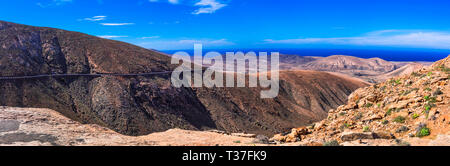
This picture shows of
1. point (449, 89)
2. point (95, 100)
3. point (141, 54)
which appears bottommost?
point (95, 100)

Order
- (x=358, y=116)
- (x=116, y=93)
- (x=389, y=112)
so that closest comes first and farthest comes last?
(x=389, y=112) < (x=358, y=116) < (x=116, y=93)

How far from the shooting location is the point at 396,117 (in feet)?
32.8

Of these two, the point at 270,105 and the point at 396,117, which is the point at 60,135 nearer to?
the point at 396,117

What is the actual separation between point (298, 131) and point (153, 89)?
24001 millimetres

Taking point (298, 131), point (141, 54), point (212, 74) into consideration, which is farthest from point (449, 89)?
point (141, 54)

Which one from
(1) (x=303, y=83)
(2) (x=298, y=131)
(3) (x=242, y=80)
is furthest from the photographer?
(1) (x=303, y=83)

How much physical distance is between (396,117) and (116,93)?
27.0m

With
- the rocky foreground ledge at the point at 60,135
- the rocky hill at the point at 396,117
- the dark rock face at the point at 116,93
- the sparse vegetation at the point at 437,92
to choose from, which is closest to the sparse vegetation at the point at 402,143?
the rocky hill at the point at 396,117

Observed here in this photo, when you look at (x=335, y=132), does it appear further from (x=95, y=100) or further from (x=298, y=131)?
(x=95, y=100)

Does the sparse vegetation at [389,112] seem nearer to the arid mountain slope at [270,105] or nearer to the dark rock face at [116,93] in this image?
the dark rock face at [116,93]

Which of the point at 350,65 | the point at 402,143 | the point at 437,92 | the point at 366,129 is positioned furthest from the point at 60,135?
the point at 350,65

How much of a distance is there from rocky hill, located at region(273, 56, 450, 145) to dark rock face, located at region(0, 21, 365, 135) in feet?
62.1

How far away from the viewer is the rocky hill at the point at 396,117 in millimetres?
8356
